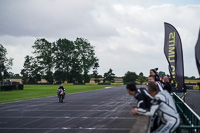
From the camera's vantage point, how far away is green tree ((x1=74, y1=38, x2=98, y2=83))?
109062 millimetres

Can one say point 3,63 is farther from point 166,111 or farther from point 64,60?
point 166,111

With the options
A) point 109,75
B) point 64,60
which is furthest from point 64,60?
point 109,75

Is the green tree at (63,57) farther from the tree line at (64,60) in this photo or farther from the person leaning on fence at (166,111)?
the person leaning on fence at (166,111)

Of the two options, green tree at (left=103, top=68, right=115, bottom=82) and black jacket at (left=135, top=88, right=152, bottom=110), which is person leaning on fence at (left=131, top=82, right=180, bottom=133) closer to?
black jacket at (left=135, top=88, right=152, bottom=110)

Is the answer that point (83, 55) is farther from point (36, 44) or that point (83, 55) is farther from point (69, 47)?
point (36, 44)

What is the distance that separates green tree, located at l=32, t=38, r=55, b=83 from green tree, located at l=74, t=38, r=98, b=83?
1066cm

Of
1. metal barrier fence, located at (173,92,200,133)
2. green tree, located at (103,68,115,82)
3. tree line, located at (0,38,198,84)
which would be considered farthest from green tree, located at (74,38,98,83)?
metal barrier fence, located at (173,92,200,133)

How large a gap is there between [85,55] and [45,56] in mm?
15698

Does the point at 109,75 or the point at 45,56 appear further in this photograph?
the point at 109,75

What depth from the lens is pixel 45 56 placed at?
107 metres

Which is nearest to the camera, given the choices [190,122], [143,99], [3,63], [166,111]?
[166,111]

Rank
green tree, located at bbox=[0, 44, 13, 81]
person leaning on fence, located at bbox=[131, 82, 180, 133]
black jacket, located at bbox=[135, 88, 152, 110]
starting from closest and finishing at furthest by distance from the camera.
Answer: person leaning on fence, located at bbox=[131, 82, 180, 133], black jacket, located at bbox=[135, 88, 152, 110], green tree, located at bbox=[0, 44, 13, 81]

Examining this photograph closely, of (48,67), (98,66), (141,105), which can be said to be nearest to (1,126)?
(141,105)

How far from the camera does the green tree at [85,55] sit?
109 m
